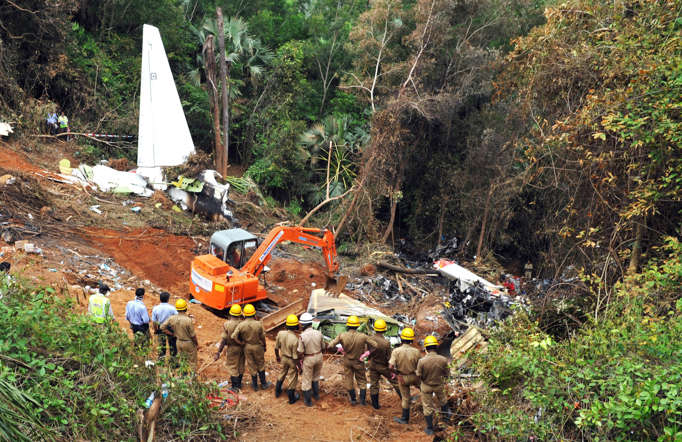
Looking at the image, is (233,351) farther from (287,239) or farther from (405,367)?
(287,239)

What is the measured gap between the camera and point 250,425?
7590 mm

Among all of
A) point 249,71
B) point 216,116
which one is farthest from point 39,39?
point 249,71

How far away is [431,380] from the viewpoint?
7.82 meters

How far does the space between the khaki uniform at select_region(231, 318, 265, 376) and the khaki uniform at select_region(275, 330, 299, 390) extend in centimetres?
28

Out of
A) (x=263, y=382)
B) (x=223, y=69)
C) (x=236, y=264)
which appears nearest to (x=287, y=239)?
(x=236, y=264)

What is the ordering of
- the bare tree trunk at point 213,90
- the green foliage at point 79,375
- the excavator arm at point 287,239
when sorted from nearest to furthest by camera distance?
1. the green foliage at point 79,375
2. the excavator arm at point 287,239
3. the bare tree trunk at point 213,90

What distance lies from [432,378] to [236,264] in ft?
21.8

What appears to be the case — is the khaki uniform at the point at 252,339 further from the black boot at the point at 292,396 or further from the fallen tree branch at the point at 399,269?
the fallen tree branch at the point at 399,269

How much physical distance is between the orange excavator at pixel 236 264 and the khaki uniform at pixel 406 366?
4.98m

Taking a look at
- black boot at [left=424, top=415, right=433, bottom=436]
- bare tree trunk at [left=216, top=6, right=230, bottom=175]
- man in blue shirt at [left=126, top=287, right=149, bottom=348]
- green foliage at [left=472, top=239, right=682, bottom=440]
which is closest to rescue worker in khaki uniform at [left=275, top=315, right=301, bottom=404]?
black boot at [left=424, top=415, right=433, bottom=436]

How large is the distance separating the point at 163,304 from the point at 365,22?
1405 cm

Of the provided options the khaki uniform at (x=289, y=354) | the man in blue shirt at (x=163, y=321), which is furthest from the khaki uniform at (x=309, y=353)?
the man in blue shirt at (x=163, y=321)

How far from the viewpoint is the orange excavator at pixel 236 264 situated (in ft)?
39.8

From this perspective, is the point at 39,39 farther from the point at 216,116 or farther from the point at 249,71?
the point at 249,71
